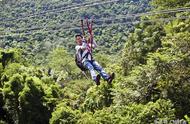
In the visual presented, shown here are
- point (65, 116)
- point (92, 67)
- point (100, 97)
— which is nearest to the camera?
point (92, 67)

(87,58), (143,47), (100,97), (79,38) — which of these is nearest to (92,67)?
(87,58)

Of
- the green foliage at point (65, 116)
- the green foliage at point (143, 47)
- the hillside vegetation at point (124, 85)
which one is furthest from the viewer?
the green foliage at point (143, 47)

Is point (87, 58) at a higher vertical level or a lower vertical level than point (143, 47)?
higher

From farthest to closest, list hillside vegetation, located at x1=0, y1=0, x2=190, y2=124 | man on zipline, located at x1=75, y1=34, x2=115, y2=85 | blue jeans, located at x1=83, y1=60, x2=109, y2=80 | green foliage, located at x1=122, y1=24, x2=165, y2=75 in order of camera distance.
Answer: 1. green foliage, located at x1=122, y1=24, x2=165, y2=75
2. hillside vegetation, located at x1=0, y1=0, x2=190, y2=124
3. blue jeans, located at x1=83, y1=60, x2=109, y2=80
4. man on zipline, located at x1=75, y1=34, x2=115, y2=85

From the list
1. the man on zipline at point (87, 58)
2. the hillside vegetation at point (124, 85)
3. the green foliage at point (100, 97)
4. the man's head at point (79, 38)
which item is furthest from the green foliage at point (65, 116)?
the man's head at point (79, 38)

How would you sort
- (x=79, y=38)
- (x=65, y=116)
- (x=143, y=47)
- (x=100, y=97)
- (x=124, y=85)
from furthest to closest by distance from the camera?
(x=143, y=47) → (x=65, y=116) → (x=100, y=97) → (x=124, y=85) → (x=79, y=38)

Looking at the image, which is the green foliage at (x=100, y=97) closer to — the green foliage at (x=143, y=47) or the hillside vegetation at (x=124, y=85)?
the hillside vegetation at (x=124, y=85)

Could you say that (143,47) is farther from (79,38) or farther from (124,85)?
(79,38)

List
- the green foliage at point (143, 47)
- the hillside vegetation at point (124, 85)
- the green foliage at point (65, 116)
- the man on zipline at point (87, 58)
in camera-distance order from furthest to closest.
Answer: the green foliage at point (143, 47)
the green foliage at point (65, 116)
the hillside vegetation at point (124, 85)
the man on zipline at point (87, 58)

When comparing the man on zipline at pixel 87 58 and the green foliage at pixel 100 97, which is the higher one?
the man on zipline at pixel 87 58

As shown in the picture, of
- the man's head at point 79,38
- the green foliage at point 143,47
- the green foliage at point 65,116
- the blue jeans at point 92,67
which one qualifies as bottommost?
the green foliage at point 65,116

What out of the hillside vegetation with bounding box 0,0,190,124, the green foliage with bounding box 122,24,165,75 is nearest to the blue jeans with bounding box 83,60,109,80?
the hillside vegetation with bounding box 0,0,190,124

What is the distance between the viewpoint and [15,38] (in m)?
115

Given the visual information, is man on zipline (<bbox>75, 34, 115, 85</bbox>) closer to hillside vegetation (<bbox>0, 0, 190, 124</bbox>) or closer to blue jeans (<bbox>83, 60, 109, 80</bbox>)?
blue jeans (<bbox>83, 60, 109, 80</bbox>)
